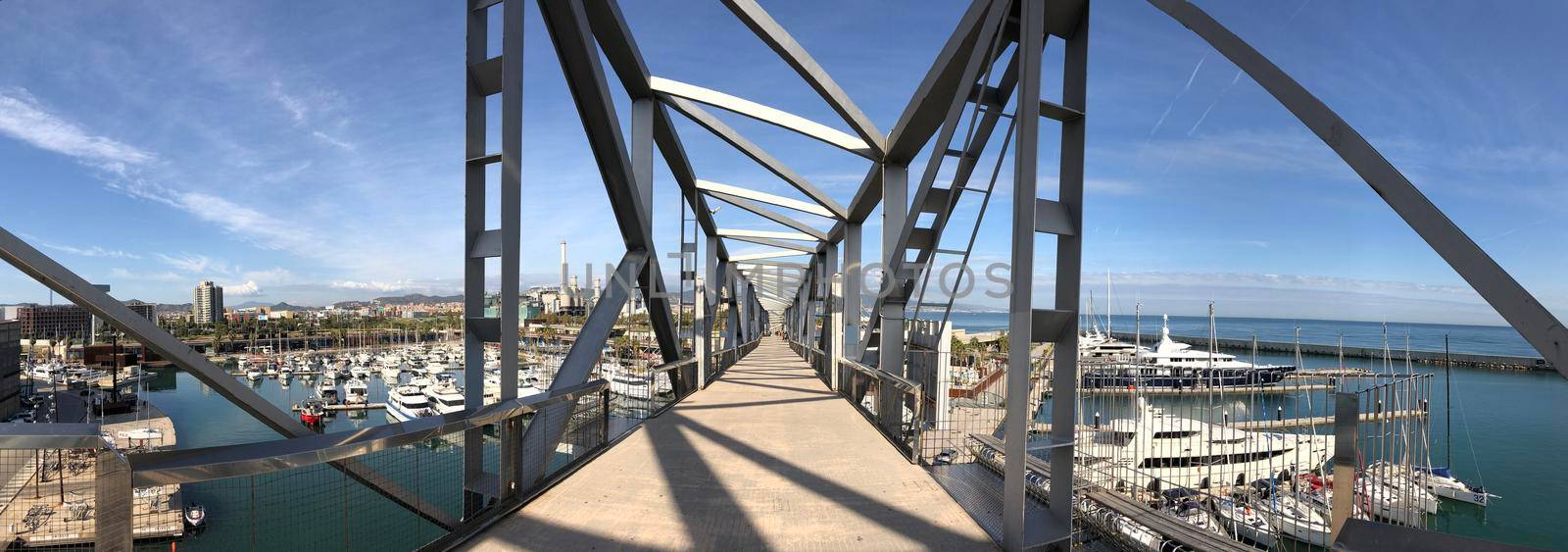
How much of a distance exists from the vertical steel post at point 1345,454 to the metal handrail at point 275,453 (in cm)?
409

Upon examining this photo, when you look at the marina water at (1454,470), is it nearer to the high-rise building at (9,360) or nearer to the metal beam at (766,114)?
the high-rise building at (9,360)

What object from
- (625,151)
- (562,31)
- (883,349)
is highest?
(562,31)

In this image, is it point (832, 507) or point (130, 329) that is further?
point (832, 507)

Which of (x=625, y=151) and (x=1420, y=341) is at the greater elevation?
(x=625, y=151)

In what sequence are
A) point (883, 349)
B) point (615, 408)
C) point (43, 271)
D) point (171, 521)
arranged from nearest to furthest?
point (43, 271) < point (615, 408) < point (883, 349) < point (171, 521)

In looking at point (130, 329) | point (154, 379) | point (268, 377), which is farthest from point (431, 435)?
point (154, 379)

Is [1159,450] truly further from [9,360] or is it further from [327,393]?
[327,393]

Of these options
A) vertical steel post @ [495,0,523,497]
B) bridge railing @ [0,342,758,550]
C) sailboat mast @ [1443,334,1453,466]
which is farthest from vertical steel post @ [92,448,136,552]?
sailboat mast @ [1443,334,1453,466]

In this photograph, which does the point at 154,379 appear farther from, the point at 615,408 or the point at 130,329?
the point at 130,329

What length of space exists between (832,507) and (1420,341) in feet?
332

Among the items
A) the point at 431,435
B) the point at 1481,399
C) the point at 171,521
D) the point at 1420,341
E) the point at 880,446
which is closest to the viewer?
the point at 431,435

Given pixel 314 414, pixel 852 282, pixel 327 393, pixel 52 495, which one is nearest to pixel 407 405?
pixel 314 414

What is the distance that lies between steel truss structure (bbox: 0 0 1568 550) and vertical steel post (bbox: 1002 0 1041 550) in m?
0.01

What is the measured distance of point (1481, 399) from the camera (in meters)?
29.1
